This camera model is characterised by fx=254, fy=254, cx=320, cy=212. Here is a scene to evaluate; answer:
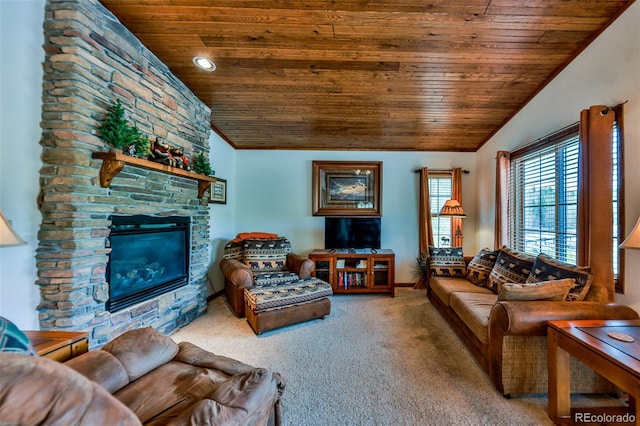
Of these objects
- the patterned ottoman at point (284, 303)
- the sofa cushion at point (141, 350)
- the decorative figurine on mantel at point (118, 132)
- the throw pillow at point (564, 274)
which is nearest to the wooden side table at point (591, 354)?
the throw pillow at point (564, 274)

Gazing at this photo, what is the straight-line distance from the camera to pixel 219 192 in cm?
392

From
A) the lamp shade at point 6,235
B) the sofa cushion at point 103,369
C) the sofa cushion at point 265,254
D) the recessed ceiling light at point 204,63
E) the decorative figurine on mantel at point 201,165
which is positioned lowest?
the sofa cushion at point 103,369

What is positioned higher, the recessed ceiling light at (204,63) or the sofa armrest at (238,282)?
the recessed ceiling light at (204,63)

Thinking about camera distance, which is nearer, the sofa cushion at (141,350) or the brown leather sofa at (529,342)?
the sofa cushion at (141,350)

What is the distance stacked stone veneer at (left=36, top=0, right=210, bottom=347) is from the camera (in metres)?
1.70

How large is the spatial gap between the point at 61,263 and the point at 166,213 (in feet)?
3.19

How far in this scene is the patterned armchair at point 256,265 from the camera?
3027 millimetres

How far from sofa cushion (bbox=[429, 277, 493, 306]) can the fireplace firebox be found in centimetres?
296

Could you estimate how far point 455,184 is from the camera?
4250 mm

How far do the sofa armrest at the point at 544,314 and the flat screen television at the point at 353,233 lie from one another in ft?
8.52

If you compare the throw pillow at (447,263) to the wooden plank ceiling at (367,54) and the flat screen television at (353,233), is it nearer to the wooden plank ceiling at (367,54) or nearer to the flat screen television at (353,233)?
the flat screen television at (353,233)

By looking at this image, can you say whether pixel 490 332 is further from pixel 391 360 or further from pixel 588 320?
pixel 391 360

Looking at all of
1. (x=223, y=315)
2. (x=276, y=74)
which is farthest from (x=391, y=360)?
(x=276, y=74)

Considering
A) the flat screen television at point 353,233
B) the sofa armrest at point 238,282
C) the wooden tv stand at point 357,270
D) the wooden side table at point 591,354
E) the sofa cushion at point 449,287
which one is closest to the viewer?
the wooden side table at point 591,354
